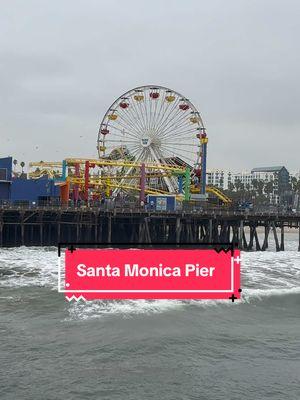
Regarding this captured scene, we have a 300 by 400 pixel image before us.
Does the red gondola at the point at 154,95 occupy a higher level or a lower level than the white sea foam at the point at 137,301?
higher

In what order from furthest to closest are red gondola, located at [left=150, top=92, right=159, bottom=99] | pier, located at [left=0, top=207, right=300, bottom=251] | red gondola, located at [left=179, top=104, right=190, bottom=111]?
red gondola, located at [left=179, top=104, right=190, bottom=111]
red gondola, located at [left=150, top=92, right=159, bottom=99]
pier, located at [left=0, top=207, right=300, bottom=251]

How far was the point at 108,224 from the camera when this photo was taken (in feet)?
182

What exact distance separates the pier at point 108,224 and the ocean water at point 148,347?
25.2m

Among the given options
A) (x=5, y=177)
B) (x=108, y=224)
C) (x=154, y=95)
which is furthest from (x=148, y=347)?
(x=154, y=95)

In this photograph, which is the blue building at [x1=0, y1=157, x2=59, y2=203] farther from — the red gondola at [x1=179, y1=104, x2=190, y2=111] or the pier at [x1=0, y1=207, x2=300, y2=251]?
the red gondola at [x1=179, y1=104, x2=190, y2=111]

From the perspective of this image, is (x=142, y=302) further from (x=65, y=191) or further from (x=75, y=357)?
(x=65, y=191)

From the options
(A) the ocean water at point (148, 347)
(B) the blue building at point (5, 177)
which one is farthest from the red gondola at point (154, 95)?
(A) the ocean water at point (148, 347)

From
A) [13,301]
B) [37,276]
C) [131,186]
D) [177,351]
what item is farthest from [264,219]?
[177,351]

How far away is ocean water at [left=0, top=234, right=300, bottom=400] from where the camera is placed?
1437 cm

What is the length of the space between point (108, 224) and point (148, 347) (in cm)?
3800

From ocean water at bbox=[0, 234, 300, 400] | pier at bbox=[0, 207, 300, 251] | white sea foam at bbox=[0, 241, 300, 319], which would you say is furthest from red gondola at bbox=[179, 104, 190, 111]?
ocean water at bbox=[0, 234, 300, 400]

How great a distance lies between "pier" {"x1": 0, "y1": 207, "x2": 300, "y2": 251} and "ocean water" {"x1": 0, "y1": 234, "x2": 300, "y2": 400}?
25238 mm

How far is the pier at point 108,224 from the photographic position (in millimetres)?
→ 53228

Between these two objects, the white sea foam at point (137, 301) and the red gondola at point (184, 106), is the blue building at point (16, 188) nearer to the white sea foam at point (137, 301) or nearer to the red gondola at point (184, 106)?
the white sea foam at point (137, 301)
